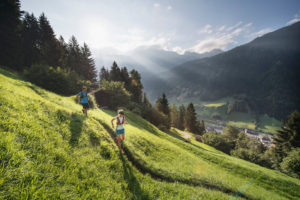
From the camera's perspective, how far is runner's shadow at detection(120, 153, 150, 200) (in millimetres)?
4682

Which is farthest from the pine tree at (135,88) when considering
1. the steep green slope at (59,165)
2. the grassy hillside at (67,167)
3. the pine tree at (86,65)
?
the steep green slope at (59,165)

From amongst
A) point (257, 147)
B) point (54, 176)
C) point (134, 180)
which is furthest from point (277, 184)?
point (257, 147)

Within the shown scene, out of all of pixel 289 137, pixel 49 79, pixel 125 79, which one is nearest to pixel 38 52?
pixel 49 79

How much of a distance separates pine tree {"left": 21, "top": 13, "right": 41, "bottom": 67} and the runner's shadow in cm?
4164

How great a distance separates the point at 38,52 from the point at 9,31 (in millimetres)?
8903

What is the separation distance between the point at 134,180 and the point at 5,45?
1560 inches

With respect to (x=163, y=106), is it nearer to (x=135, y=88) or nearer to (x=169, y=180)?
(x=135, y=88)

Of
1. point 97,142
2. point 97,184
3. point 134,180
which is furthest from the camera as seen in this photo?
point 97,142

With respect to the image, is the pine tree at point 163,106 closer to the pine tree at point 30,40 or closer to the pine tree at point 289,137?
the pine tree at point 289,137

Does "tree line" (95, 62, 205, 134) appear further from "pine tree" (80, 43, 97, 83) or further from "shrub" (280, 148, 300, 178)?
"shrub" (280, 148, 300, 178)

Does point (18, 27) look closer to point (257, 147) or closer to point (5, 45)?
point (5, 45)

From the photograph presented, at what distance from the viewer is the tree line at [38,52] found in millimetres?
20344

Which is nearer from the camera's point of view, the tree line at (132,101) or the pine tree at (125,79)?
the tree line at (132,101)

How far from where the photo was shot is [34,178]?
2900 millimetres
